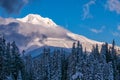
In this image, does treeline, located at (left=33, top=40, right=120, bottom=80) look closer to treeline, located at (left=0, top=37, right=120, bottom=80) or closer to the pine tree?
treeline, located at (left=0, top=37, right=120, bottom=80)

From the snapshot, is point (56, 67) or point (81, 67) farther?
point (56, 67)

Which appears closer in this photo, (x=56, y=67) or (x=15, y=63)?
(x=15, y=63)

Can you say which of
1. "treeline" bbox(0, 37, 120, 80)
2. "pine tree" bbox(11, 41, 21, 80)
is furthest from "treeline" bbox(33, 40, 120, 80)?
"pine tree" bbox(11, 41, 21, 80)

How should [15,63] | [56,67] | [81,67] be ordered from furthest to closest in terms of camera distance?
[56,67] < [15,63] < [81,67]

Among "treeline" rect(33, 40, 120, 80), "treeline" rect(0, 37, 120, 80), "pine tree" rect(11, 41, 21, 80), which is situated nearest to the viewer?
"treeline" rect(0, 37, 120, 80)

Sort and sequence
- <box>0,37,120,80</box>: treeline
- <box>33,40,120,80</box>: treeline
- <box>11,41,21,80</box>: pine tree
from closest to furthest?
<box>0,37,120,80</box>: treeline
<box>33,40,120,80</box>: treeline
<box>11,41,21,80</box>: pine tree

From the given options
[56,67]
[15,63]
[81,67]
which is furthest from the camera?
[56,67]

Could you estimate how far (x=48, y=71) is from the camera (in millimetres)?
117625

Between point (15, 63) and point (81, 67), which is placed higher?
point (15, 63)

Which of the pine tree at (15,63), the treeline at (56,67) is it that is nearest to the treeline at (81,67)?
the treeline at (56,67)

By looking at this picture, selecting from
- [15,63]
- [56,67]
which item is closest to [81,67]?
[15,63]

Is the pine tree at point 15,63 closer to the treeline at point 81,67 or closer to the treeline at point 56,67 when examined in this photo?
the treeline at point 56,67

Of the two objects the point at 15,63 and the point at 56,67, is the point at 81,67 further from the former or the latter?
the point at 56,67

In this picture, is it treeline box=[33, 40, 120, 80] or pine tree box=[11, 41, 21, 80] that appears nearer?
treeline box=[33, 40, 120, 80]
